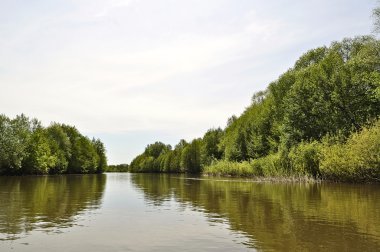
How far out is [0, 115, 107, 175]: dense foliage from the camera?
89375 millimetres

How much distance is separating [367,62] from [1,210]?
48.9 metres

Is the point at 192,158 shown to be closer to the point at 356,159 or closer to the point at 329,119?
the point at 329,119

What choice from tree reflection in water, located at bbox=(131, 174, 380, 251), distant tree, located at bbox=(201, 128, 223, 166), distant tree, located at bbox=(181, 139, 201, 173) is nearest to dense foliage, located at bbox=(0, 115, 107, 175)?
distant tree, located at bbox=(181, 139, 201, 173)

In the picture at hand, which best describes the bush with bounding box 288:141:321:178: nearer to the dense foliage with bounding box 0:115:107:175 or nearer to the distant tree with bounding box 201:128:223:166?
the dense foliage with bounding box 0:115:107:175

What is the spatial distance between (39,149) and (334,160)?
85000 millimetres

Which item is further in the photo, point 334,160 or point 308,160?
point 308,160

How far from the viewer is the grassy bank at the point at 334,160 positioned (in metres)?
40.2

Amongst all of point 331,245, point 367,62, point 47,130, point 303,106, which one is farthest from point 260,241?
point 47,130

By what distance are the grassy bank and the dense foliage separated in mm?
58233

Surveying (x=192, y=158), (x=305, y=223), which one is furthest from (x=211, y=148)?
(x=305, y=223)

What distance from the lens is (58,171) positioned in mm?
124562

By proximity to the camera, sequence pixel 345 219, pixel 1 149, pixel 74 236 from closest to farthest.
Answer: pixel 74 236, pixel 345 219, pixel 1 149

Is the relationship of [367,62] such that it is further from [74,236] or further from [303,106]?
[74,236]

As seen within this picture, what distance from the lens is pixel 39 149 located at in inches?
4198
